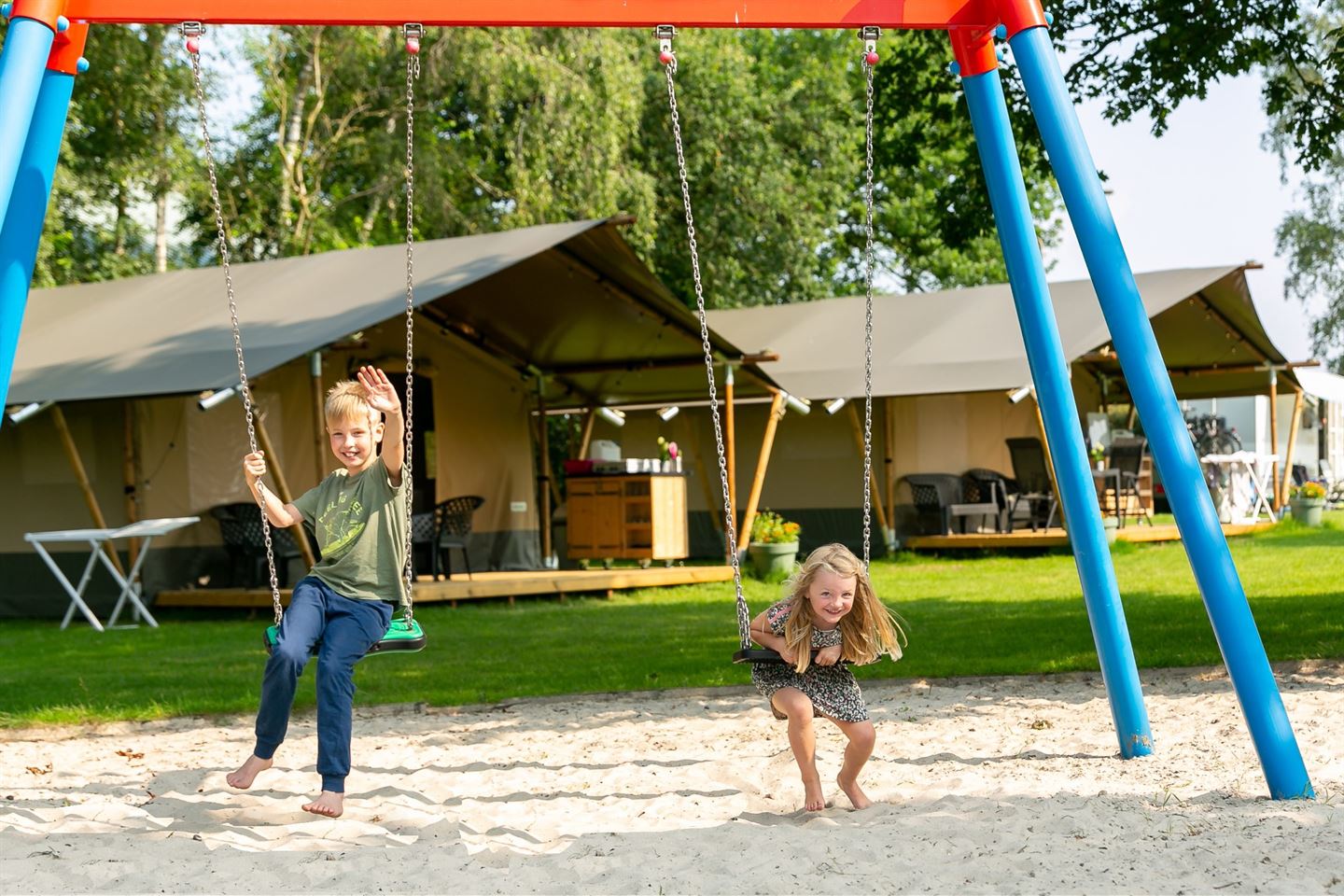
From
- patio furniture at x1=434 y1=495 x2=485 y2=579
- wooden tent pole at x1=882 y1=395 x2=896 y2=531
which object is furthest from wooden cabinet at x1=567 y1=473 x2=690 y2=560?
wooden tent pole at x1=882 y1=395 x2=896 y2=531

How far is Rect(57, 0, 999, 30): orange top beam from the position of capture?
14.8ft

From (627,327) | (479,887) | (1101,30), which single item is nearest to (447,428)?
(627,327)

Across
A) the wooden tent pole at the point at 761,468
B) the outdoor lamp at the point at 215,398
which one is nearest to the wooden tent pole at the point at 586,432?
the wooden tent pole at the point at 761,468

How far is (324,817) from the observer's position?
450 centimetres

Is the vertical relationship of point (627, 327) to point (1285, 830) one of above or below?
above

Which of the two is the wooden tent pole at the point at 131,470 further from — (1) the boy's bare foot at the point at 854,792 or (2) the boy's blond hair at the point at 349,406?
(1) the boy's bare foot at the point at 854,792

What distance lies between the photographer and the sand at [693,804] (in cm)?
364

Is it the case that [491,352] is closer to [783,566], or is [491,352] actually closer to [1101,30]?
[783,566]

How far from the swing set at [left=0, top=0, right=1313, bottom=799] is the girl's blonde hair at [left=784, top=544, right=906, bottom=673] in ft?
0.56

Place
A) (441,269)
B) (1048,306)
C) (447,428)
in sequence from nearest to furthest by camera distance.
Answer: (1048,306)
(441,269)
(447,428)

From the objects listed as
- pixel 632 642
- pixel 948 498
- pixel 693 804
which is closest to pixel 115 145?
pixel 948 498

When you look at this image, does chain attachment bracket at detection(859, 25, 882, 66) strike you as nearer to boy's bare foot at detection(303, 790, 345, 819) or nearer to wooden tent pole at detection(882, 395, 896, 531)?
boy's bare foot at detection(303, 790, 345, 819)

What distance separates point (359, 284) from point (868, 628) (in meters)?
8.78

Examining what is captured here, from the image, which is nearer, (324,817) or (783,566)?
(324,817)
